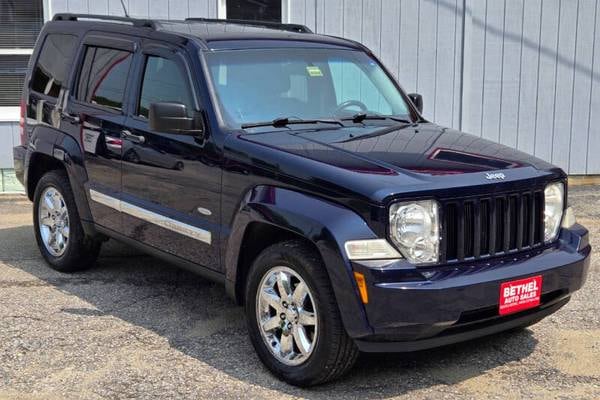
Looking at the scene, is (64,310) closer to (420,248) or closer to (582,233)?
(420,248)

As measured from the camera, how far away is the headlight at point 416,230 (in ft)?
12.1

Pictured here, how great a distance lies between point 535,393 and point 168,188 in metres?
2.44

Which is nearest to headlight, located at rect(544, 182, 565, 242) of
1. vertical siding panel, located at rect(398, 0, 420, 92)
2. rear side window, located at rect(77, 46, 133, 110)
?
rear side window, located at rect(77, 46, 133, 110)

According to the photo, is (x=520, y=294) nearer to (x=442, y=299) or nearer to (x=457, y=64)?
(x=442, y=299)

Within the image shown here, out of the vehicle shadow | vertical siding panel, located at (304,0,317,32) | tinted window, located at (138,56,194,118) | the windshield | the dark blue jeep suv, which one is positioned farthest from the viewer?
vertical siding panel, located at (304,0,317,32)

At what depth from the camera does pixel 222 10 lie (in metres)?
9.27

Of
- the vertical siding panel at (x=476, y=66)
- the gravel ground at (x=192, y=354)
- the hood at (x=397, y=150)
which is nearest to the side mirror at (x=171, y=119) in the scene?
the hood at (x=397, y=150)

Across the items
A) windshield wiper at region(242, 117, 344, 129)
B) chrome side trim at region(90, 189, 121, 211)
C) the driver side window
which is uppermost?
the driver side window

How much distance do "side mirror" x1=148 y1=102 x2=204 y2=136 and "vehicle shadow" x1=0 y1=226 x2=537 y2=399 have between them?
127cm

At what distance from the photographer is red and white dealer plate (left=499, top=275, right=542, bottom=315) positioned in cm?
385

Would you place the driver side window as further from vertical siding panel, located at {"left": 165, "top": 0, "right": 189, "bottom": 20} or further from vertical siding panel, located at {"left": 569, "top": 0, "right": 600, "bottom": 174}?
vertical siding panel, located at {"left": 569, "top": 0, "right": 600, "bottom": 174}

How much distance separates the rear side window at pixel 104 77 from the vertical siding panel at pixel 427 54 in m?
4.81

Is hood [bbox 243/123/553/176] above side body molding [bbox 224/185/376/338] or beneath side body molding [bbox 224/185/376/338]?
above

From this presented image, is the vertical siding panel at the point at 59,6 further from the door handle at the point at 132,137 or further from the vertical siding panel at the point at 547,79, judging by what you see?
the vertical siding panel at the point at 547,79
